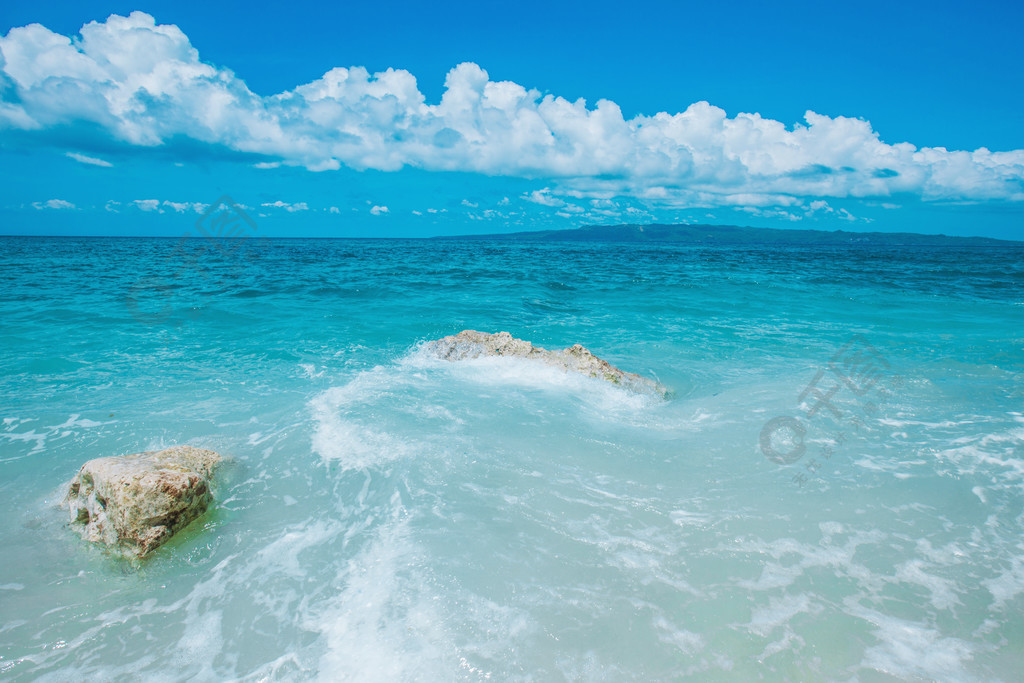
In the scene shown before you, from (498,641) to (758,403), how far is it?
670 cm

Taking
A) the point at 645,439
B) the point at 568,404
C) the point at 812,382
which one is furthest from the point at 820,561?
the point at 812,382

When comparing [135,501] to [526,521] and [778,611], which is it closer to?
[526,521]

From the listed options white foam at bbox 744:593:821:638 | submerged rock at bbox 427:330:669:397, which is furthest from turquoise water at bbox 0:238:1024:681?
submerged rock at bbox 427:330:669:397

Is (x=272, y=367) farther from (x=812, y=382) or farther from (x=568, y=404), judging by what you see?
(x=812, y=382)

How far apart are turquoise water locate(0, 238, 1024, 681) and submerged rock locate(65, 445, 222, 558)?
0.18 metres

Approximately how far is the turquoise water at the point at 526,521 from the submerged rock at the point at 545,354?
0.43m

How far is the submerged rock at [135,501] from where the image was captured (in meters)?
4.29

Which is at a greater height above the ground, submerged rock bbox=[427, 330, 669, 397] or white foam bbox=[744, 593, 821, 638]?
submerged rock bbox=[427, 330, 669, 397]

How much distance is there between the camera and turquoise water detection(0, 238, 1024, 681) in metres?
3.44

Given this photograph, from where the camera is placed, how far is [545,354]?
10156mm

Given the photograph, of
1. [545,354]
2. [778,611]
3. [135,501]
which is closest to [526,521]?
[778,611]

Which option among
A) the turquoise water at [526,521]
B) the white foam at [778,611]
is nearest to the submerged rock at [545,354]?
the turquoise water at [526,521]

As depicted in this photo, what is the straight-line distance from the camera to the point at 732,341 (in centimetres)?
1367

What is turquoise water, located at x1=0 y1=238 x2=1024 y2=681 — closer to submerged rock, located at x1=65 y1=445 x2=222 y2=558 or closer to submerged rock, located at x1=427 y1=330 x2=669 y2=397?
submerged rock, located at x1=65 y1=445 x2=222 y2=558
